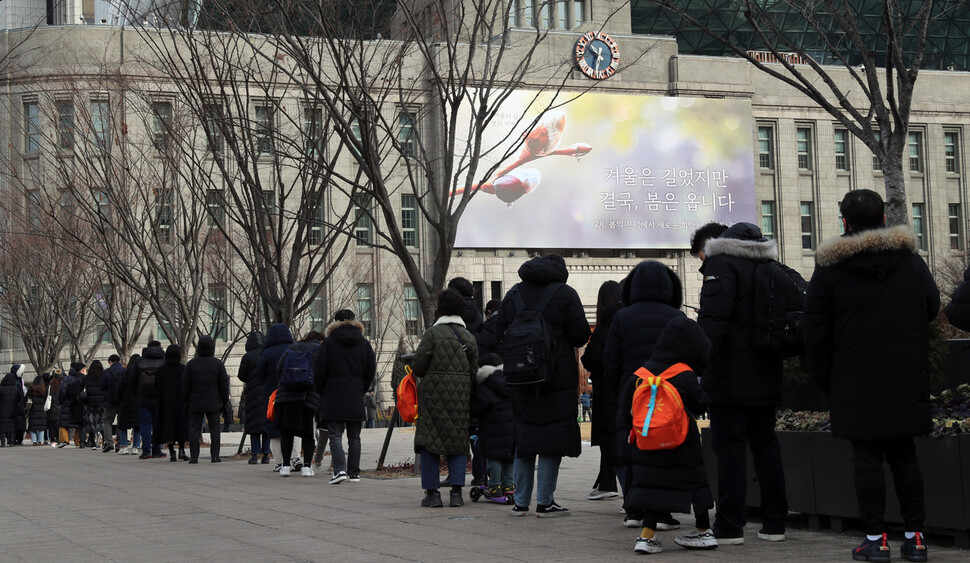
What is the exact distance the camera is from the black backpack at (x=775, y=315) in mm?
7590

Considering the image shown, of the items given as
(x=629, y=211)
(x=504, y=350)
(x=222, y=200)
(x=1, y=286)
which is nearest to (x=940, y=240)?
(x=629, y=211)

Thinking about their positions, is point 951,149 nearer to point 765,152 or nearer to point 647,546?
point 765,152

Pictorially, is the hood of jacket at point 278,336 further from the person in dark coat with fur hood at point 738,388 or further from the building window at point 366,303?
the building window at point 366,303

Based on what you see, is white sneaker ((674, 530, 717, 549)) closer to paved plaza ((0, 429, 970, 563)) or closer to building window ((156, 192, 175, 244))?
paved plaza ((0, 429, 970, 563))

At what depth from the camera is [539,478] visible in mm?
9734

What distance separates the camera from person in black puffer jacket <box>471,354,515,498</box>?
10859 mm

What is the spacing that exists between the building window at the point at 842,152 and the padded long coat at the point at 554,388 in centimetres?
5644

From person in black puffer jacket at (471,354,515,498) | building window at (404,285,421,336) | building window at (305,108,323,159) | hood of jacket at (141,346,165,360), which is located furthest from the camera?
building window at (404,285,421,336)

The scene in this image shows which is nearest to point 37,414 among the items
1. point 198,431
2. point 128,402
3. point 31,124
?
point 31,124

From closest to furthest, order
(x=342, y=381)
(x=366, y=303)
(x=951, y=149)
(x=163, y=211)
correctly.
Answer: (x=342, y=381) → (x=163, y=211) → (x=366, y=303) → (x=951, y=149)

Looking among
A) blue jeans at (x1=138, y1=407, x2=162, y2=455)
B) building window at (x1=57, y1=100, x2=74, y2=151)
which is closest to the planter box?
blue jeans at (x1=138, y1=407, x2=162, y2=455)

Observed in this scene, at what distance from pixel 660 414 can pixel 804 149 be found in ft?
191

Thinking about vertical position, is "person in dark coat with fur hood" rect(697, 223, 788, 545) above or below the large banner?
below

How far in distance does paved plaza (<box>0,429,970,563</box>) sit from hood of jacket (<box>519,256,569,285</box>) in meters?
1.82
